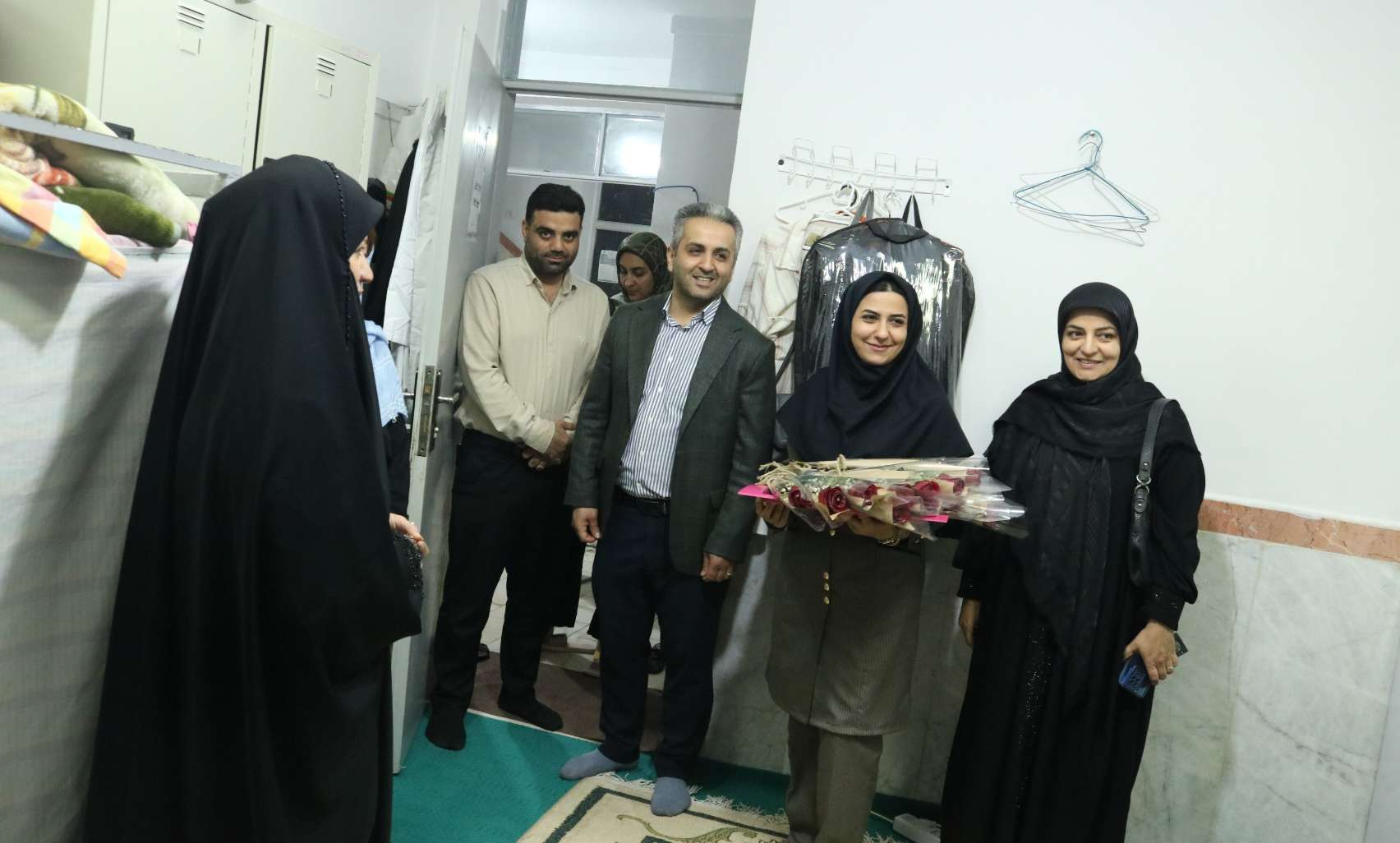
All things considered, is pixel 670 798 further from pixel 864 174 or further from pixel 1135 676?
pixel 864 174

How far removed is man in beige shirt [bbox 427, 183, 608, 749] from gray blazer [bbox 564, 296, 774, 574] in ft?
0.82

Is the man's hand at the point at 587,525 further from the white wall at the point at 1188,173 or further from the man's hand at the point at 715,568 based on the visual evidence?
the white wall at the point at 1188,173

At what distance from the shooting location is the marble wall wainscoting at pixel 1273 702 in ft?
8.07

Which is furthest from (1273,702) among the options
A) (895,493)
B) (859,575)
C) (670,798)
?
(670,798)

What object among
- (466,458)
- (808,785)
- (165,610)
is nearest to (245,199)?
(165,610)

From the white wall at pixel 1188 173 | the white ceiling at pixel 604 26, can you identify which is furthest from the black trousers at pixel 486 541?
the white ceiling at pixel 604 26

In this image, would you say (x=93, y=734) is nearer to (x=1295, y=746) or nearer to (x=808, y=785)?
(x=808, y=785)

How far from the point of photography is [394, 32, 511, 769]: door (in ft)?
7.77

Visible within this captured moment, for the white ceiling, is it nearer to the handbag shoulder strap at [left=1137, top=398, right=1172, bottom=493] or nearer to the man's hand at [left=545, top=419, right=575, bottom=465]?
the man's hand at [left=545, top=419, right=575, bottom=465]

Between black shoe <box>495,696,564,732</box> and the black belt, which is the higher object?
the black belt

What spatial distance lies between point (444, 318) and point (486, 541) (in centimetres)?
63

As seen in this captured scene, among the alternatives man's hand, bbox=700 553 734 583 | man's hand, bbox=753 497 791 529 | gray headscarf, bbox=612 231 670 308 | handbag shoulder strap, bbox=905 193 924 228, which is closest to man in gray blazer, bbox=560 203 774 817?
man's hand, bbox=700 553 734 583

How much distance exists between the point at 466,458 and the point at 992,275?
A: 1539 mm

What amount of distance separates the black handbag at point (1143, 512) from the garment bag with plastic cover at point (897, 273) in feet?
1.91
